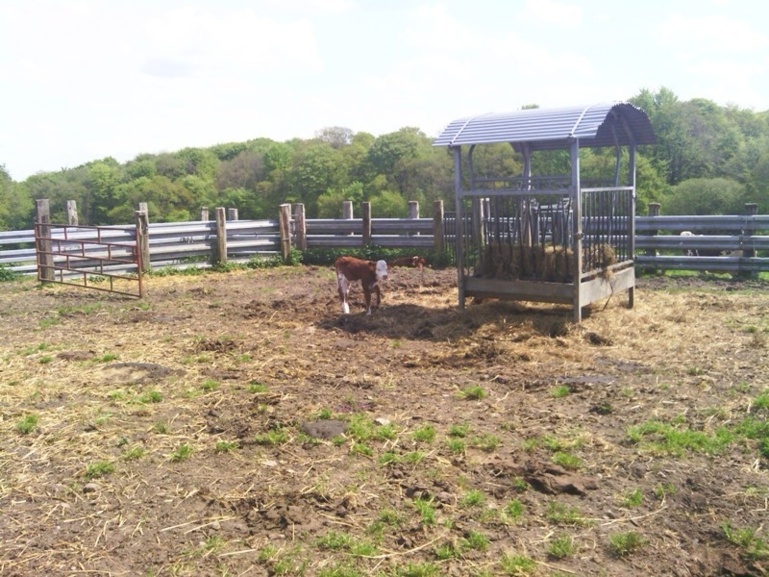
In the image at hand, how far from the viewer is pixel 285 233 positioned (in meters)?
17.6

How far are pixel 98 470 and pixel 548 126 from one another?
6.41 m

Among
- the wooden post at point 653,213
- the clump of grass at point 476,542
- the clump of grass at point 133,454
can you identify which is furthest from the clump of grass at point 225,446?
the wooden post at point 653,213

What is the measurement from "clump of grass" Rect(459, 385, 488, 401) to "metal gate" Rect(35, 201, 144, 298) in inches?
323

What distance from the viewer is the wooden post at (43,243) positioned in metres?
14.1

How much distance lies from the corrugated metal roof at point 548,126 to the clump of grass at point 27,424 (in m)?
5.58

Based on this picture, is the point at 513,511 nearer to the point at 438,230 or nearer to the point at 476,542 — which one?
the point at 476,542

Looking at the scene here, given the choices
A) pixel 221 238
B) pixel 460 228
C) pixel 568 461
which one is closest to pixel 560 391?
pixel 568 461

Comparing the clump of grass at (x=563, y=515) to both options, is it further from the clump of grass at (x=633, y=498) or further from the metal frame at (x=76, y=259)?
the metal frame at (x=76, y=259)

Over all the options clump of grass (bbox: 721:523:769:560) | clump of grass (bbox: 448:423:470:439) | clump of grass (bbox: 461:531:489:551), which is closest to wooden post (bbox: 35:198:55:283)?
clump of grass (bbox: 448:423:470:439)

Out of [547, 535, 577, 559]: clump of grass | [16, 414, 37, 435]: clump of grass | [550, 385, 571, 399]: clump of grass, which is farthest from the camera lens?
[550, 385, 571, 399]: clump of grass

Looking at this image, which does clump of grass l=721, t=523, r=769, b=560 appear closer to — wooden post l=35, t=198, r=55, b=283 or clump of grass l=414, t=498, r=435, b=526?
clump of grass l=414, t=498, r=435, b=526

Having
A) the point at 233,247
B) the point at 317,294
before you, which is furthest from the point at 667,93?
the point at 317,294

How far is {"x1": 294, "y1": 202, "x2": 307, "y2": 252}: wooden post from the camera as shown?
18000mm

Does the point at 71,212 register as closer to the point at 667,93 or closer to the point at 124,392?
the point at 124,392
